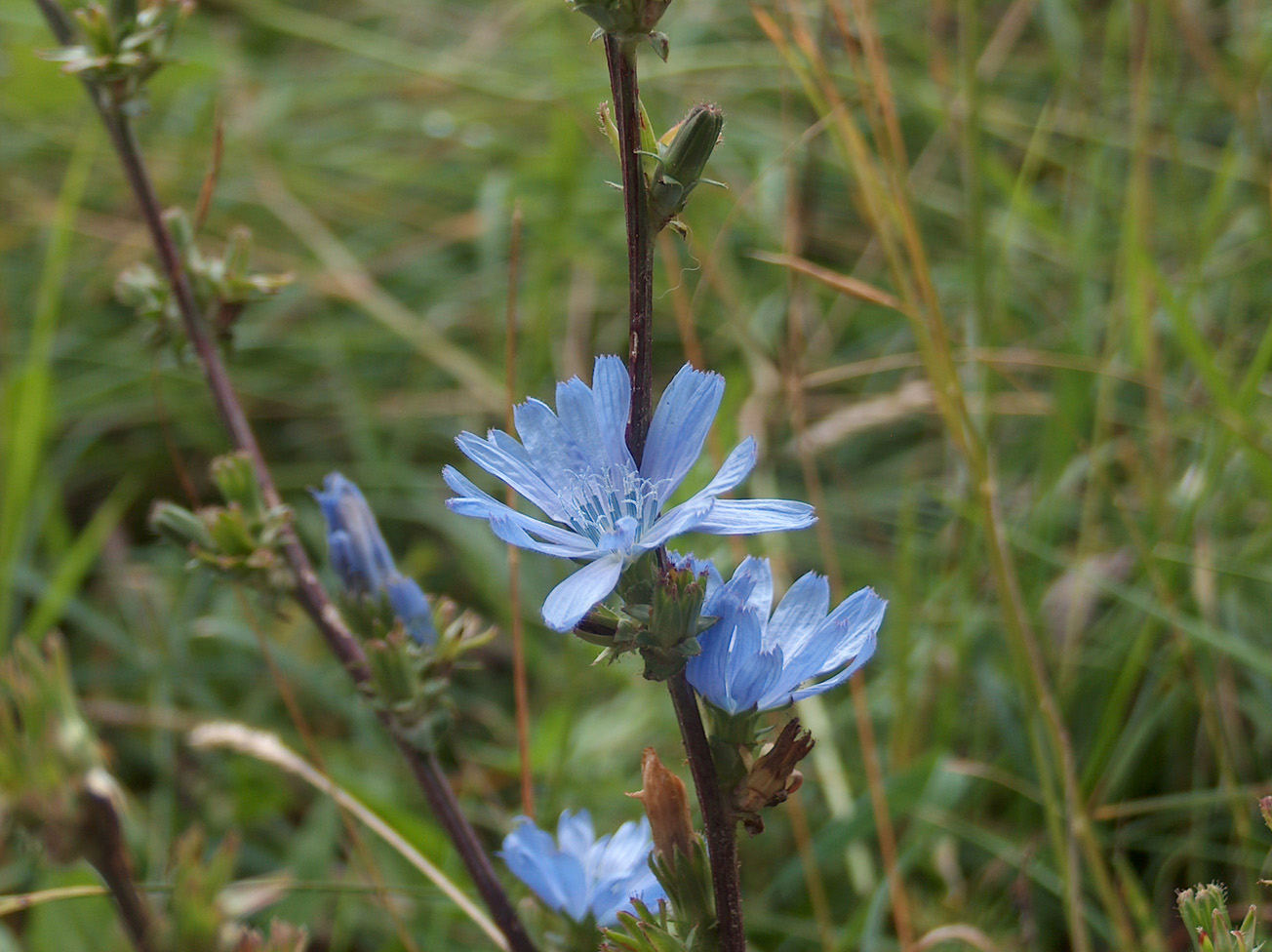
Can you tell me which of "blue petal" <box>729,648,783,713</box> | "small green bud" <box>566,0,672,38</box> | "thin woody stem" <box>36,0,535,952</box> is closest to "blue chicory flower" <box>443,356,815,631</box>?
"blue petal" <box>729,648,783,713</box>

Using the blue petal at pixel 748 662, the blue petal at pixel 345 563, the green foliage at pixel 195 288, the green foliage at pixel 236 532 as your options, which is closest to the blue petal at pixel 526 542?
the blue petal at pixel 748 662

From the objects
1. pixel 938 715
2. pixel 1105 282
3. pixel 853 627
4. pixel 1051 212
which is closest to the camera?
→ pixel 853 627

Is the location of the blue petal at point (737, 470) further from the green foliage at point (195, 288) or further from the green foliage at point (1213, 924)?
the green foliage at point (195, 288)

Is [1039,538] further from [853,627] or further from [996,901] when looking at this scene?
[853,627]

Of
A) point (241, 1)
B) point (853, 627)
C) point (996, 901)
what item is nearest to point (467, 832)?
point (853, 627)

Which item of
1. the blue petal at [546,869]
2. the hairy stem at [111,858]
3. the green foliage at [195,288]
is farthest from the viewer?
the green foliage at [195,288]
